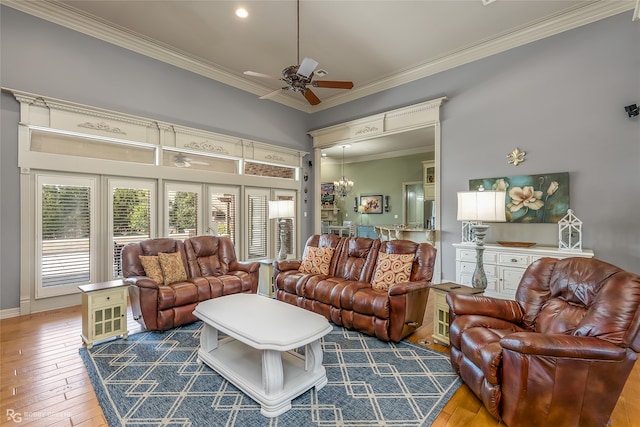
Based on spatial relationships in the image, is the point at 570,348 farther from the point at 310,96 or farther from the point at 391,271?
the point at 310,96

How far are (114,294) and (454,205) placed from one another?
5.06m

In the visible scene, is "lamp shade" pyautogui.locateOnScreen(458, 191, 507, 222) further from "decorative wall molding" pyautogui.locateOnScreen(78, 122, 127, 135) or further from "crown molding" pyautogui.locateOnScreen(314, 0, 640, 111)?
"decorative wall molding" pyautogui.locateOnScreen(78, 122, 127, 135)

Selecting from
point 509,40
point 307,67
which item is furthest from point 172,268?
point 509,40

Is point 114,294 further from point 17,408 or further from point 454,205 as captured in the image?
point 454,205

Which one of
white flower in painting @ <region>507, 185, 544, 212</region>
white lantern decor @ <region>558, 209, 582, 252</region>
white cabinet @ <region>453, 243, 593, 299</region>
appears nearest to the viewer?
white lantern decor @ <region>558, 209, 582, 252</region>

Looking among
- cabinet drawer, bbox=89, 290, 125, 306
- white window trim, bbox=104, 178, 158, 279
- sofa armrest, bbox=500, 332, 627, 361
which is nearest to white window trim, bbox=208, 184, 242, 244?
white window trim, bbox=104, 178, 158, 279

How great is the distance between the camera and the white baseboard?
3661 millimetres

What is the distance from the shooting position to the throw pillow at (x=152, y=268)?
360 centimetres

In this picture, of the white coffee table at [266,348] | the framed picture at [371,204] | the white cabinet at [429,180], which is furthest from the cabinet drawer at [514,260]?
the framed picture at [371,204]

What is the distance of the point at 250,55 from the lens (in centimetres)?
506

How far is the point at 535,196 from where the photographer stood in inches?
168

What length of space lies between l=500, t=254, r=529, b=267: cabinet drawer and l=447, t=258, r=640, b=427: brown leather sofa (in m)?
1.90

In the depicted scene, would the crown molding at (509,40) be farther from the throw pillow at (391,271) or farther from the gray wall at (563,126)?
the throw pillow at (391,271)

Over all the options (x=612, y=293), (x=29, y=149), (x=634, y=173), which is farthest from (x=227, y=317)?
(x=634, y=173)
